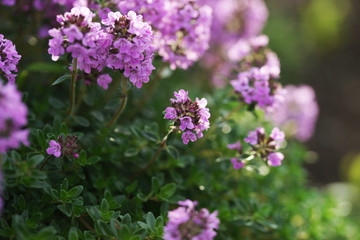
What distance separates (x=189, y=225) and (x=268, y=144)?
3.11 feet

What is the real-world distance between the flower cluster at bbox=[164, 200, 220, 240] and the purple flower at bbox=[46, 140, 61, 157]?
0.72 metres

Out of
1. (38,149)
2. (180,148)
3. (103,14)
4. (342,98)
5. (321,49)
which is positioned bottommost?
(38,149)

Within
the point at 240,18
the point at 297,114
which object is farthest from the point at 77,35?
the point at 240,18

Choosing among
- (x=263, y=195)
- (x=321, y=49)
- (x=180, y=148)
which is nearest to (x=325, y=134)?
(x=321, y=49)

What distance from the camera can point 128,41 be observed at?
2.04 metres

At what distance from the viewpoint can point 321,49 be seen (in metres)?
7.89

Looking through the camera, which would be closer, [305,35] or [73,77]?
[73,77]

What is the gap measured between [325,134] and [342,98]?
3.47 feet

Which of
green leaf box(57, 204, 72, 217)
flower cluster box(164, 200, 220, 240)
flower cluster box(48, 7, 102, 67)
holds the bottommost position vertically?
flower cluster box(164, 200, 220, 240)

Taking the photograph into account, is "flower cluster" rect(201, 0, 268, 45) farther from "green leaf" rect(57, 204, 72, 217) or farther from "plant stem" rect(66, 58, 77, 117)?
"green leaf" rect(57, 204, 72, 217)

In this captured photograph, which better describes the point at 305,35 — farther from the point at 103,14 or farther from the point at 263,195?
the point at 103,14

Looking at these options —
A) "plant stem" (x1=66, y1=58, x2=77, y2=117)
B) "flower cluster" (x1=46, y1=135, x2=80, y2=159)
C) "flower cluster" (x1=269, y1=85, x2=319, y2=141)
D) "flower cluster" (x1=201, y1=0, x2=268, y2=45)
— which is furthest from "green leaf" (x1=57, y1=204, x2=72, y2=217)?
"flower cluster" (x1=201, y1=0, x2=268, y2=45)

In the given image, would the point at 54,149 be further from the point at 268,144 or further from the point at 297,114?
the point at 297,114

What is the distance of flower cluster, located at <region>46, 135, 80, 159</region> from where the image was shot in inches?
83.4
